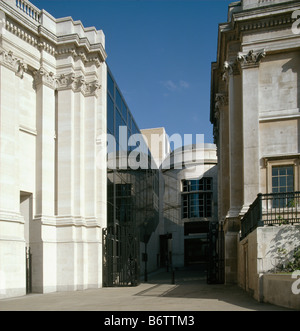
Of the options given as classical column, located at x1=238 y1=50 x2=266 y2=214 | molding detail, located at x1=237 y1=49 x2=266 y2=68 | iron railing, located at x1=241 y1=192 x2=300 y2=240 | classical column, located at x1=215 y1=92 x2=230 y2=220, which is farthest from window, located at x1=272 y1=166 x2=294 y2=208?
classical column, located at x1=215 y1=92 x2=230 y2=220

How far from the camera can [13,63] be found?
21.0 m

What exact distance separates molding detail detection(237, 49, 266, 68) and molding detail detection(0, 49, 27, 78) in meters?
11.0

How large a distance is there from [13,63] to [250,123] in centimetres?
1193

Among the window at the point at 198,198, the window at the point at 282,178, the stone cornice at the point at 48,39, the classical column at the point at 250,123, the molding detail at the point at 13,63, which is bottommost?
the window at the point at 198,198

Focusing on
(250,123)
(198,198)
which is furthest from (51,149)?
(198,198)

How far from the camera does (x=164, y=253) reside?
5884 centimetres

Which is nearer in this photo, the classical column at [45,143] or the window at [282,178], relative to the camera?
the window at [282,178]

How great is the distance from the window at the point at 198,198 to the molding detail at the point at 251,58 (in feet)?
112

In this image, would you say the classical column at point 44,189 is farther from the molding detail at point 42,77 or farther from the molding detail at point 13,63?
the molding detail at point 13,63

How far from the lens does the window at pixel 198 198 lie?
55719 millimetres

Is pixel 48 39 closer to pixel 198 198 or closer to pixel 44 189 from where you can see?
pixel 44 189

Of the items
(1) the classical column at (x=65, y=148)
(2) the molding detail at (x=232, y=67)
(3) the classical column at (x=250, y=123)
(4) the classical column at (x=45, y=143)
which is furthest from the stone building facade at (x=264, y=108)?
(4) the classical column at (x=45, y=143)
